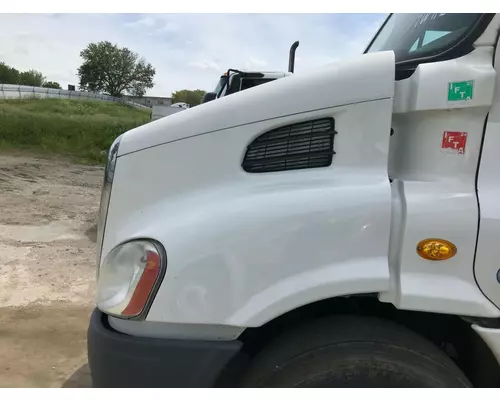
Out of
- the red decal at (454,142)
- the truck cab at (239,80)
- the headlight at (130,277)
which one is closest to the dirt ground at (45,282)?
the headlight at (130,277)

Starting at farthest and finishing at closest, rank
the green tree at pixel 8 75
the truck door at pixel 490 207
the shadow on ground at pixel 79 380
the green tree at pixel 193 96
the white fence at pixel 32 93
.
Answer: the green tree at pixel 8 75
the white fence at pixel 32 93
the green tree at pixel 193 96
the shadow on ground at pixel 79 380
the truck door at pixel 490 207

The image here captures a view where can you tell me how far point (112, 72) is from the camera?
54.8 m

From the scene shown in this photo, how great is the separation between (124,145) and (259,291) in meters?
0.80

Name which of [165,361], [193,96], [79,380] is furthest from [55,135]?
[165,361]

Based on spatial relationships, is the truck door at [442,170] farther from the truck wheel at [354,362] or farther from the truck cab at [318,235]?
the truck wheel at [354,362]

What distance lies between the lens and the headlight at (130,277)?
5.42 feet

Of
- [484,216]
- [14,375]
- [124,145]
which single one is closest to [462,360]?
[484,216]

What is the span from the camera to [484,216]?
1610mm

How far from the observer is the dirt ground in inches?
133

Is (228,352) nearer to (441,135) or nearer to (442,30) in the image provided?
(441,135)

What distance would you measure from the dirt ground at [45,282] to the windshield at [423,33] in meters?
2.19

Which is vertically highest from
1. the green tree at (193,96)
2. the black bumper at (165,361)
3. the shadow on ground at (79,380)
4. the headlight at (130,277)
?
the green tree at (193,96)

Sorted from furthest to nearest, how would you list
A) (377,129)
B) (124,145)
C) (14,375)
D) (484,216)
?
(14,375), (124,145), (377,129), (484,216)

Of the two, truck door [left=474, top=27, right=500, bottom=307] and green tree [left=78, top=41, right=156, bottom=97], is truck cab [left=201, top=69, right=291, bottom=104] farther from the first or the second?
green tree [left=78, top=41, right=156, bottom=97]
